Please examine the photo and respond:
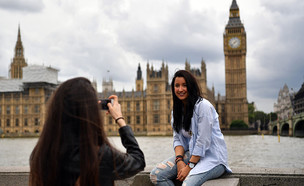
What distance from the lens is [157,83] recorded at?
5625cm

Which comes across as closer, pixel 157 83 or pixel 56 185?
pixel 56 185

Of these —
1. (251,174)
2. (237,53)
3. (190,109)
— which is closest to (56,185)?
(190,109)

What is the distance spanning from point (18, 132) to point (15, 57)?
95.1ft

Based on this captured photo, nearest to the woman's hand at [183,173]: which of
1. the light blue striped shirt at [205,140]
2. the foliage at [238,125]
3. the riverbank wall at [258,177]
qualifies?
the light blue striped shirt at [205,140]

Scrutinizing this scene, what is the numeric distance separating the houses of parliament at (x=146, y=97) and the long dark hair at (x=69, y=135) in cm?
5167

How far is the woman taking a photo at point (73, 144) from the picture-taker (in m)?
1.78

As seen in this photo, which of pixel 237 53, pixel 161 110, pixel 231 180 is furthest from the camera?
pixel 237 53

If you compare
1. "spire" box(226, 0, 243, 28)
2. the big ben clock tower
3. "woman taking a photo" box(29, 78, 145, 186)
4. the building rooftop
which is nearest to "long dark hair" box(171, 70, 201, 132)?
"woman taking a photo" box(29, 78, 145, 186)

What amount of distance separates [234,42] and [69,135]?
6334 centimetres

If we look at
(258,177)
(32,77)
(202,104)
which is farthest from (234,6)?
(202,104)

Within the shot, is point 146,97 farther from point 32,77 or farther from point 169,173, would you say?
point 169,173

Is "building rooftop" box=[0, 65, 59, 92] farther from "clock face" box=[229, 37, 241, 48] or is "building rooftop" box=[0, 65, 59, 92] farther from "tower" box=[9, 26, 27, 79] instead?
"clock face" box=[229, 37, 241, 48]

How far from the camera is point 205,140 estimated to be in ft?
10.5

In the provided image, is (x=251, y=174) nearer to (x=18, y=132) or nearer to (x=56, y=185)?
(x=56, y=185)
